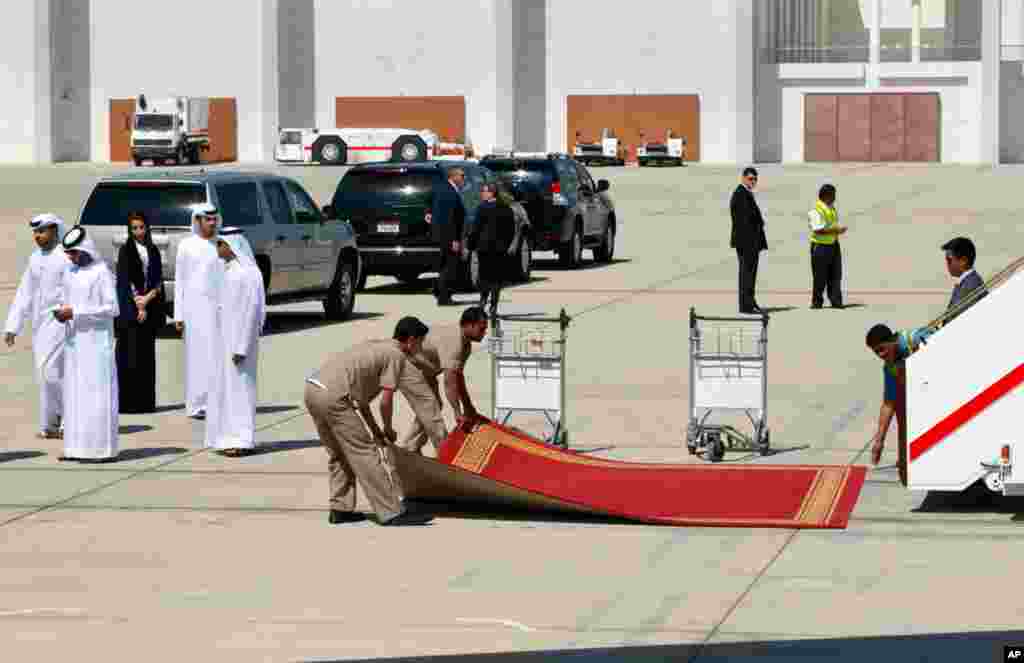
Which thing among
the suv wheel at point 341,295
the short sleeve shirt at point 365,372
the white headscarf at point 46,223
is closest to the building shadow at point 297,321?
the suv wheel at point 341,295

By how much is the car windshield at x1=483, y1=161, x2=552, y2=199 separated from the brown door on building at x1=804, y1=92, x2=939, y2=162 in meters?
53.5

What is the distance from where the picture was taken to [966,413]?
1349cm

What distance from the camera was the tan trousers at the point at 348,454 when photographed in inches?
536

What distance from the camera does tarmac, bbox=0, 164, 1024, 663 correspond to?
34.1ft

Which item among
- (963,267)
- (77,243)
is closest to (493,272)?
(77,243)

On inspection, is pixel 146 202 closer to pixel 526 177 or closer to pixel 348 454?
pixel 526 177

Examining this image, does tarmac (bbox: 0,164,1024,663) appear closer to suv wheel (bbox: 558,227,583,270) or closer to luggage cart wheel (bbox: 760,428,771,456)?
luggage cart wheel (bbox: 760,428,771,456)

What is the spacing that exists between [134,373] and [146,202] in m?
6.31

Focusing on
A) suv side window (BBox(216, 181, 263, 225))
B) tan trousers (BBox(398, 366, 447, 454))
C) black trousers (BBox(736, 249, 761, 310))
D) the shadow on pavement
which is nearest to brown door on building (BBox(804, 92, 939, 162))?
black trousers (BBox(736, 249, 761, 310))

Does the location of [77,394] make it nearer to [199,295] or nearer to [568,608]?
[199,295]

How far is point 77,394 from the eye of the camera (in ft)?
54.0

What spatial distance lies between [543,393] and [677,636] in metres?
6.11


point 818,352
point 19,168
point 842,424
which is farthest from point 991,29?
point 842,424

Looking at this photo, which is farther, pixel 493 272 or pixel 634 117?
pixel 634 117
